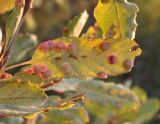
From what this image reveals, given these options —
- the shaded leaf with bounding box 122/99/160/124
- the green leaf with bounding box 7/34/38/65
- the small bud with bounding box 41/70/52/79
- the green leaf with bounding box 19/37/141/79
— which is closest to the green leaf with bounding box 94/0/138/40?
the green leaf with bounding box 19/37/141/79

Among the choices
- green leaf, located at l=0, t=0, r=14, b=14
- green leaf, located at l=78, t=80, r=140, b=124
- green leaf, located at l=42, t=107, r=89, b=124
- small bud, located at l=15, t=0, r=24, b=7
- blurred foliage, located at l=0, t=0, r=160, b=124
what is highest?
small bud, located at l=15, t=0, r=24, b=7

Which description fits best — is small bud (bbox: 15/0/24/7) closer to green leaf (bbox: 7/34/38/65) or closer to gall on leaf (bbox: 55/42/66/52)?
gall on leaf (bbox: 55/42/66/52)

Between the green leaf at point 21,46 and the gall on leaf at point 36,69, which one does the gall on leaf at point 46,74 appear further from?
the green leaf at point 21,46

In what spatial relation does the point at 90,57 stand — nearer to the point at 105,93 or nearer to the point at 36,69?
the point at 36,69

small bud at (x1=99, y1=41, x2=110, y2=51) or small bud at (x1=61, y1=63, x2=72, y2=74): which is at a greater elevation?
small bud at (x1=99, y1=41, x2=110, y2=51)

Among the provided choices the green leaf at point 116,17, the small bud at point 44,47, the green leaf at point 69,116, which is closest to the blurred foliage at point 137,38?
the green leaf at point 69,116

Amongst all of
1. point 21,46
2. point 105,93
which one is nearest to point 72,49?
point 21,46

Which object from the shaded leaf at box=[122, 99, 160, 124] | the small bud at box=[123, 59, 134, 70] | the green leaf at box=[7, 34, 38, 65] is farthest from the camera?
the shaded leaf at box=[122, 99, 160, 124]

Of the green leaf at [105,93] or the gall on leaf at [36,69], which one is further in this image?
the green leaf at [105,93]
